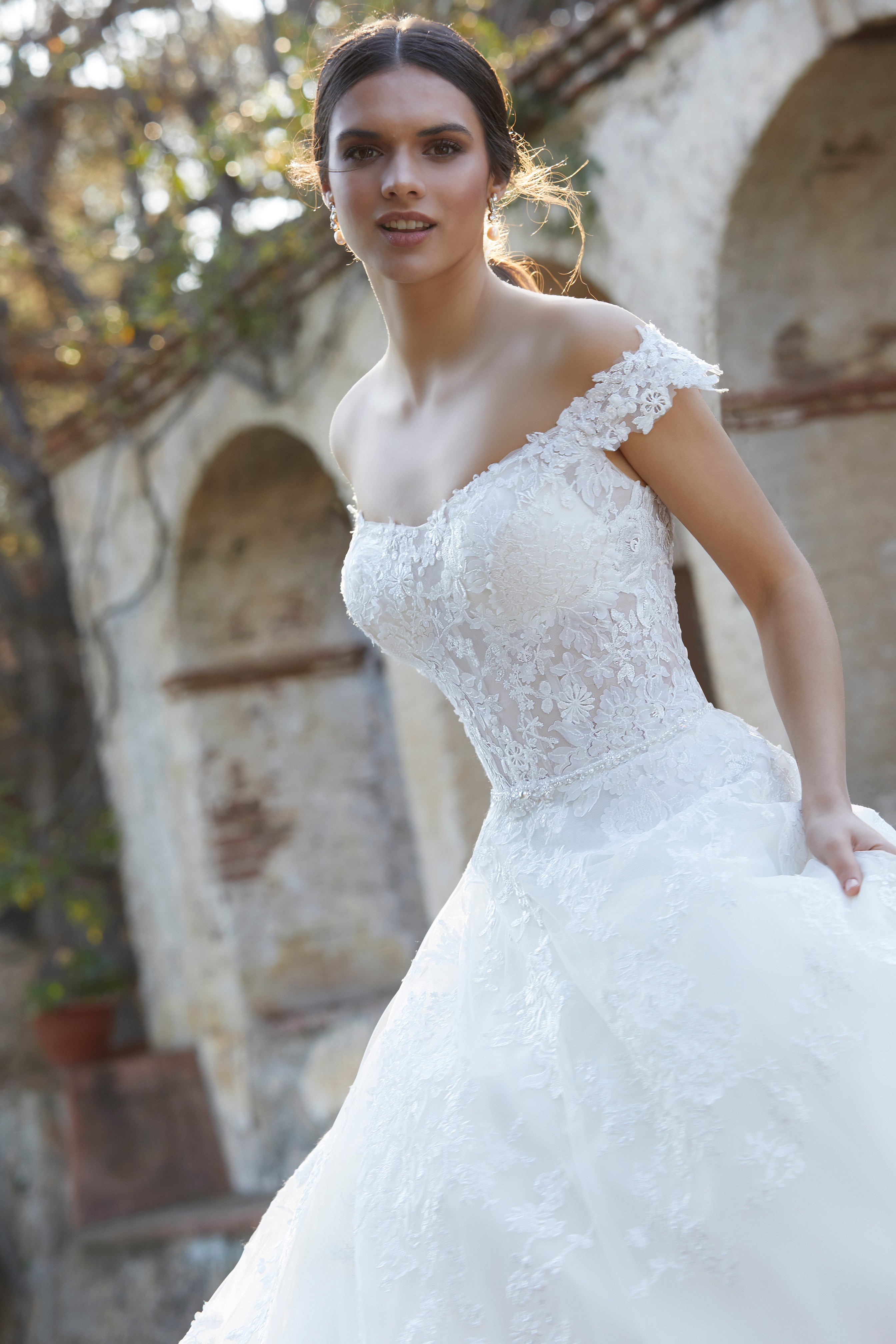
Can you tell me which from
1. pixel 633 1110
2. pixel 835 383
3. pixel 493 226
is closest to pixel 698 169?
pixel 835 383

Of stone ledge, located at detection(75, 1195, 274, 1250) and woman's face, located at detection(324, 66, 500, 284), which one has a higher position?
woman's face, located at detection(324, 66, 500, 284)

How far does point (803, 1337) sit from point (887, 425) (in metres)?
3.18

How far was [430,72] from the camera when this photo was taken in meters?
1.75

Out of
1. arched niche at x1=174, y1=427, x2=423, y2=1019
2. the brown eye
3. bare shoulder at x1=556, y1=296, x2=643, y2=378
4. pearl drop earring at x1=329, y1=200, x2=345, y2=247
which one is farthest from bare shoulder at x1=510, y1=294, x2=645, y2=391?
arched niche at x1=174, y1=427, x2=423, y2=1019

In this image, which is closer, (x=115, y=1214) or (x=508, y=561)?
(x=508, y=561)

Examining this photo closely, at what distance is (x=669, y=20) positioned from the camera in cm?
364

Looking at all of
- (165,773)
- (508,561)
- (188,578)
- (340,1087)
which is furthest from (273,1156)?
(508,561)

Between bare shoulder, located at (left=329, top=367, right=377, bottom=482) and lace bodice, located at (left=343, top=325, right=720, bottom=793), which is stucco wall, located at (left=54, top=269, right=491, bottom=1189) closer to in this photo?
bare shoulder, located at (left=329, top=367, right=377, bottom=482)

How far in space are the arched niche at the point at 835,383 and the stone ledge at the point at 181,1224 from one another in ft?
11.5

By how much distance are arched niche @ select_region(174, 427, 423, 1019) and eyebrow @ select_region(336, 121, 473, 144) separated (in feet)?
15.5

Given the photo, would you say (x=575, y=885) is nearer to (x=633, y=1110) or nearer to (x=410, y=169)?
(x=633, y=1110)

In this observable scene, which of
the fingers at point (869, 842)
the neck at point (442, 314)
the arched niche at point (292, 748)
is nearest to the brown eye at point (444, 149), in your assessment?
the neck at point (442, 314)

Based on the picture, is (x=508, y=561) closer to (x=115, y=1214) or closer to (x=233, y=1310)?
(x=233, y=1310)

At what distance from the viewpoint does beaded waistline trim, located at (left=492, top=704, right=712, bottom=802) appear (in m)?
1.66
